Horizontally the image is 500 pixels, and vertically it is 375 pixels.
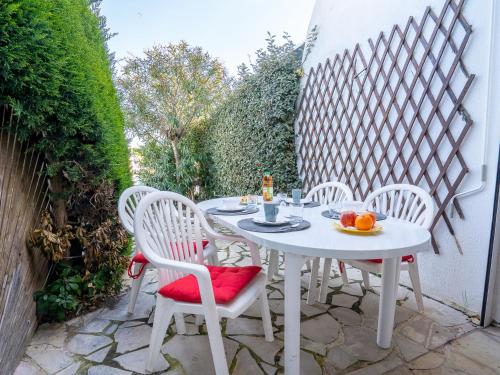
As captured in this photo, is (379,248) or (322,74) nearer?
(379,248)

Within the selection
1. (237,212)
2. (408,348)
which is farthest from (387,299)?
(237,212)

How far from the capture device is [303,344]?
1.54 meters

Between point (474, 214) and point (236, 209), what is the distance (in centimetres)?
142

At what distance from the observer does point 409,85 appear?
221 centimetres

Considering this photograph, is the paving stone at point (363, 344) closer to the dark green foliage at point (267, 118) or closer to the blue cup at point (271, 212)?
the blue cup at point (271, 212)

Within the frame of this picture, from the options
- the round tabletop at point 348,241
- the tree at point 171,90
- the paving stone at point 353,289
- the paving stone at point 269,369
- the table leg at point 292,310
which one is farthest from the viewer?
the tree at point 171,90

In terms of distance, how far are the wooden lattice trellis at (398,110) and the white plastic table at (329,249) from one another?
856 millimetres

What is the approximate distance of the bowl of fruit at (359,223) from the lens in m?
1.23

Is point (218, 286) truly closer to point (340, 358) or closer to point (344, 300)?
point (340, 358)

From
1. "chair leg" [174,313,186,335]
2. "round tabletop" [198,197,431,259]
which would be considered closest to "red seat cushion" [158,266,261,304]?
"round tabletop" [198,197,431,259]

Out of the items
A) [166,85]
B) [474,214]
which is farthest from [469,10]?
[166,85]

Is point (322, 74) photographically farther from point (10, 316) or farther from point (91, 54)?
point (10, 316)

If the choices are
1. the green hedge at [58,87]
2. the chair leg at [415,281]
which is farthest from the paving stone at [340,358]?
the green hedge at [58,87]

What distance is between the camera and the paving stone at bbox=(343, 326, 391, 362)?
1434 mm
